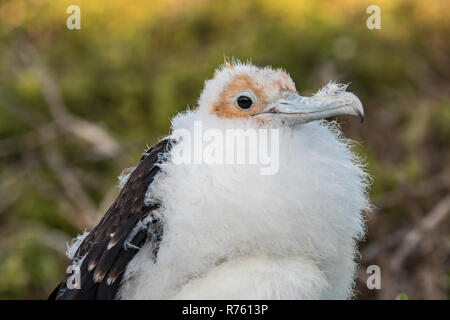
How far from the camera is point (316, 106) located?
1.69 meters

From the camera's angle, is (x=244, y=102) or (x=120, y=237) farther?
(x=244, y=102)

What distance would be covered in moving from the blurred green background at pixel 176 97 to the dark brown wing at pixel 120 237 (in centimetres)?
179

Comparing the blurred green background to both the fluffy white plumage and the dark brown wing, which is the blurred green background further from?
the dark brown wing

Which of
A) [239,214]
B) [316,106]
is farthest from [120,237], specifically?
[316,106]

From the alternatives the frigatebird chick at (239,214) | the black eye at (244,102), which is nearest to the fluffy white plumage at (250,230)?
the frigatebird chick at (239,214)

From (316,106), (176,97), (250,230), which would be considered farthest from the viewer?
(176,97)

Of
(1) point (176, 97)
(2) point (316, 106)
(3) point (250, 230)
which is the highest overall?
(1) point (176, 97)

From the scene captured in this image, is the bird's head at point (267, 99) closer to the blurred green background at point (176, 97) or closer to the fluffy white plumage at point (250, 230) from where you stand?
the fluffy white plumage at point (250, 230)

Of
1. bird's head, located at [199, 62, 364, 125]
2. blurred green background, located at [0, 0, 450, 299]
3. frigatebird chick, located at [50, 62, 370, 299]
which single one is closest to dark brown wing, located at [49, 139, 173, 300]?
frigatebird chick, located at [50, 62, 370, 299]

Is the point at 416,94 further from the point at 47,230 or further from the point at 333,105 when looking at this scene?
the point at 333,105

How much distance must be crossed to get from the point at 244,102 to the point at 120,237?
484 mm

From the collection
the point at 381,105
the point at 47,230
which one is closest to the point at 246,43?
the point at 381,105

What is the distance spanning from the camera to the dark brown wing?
63.4 inches

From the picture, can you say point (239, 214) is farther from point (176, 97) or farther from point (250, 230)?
point (176, 97)
